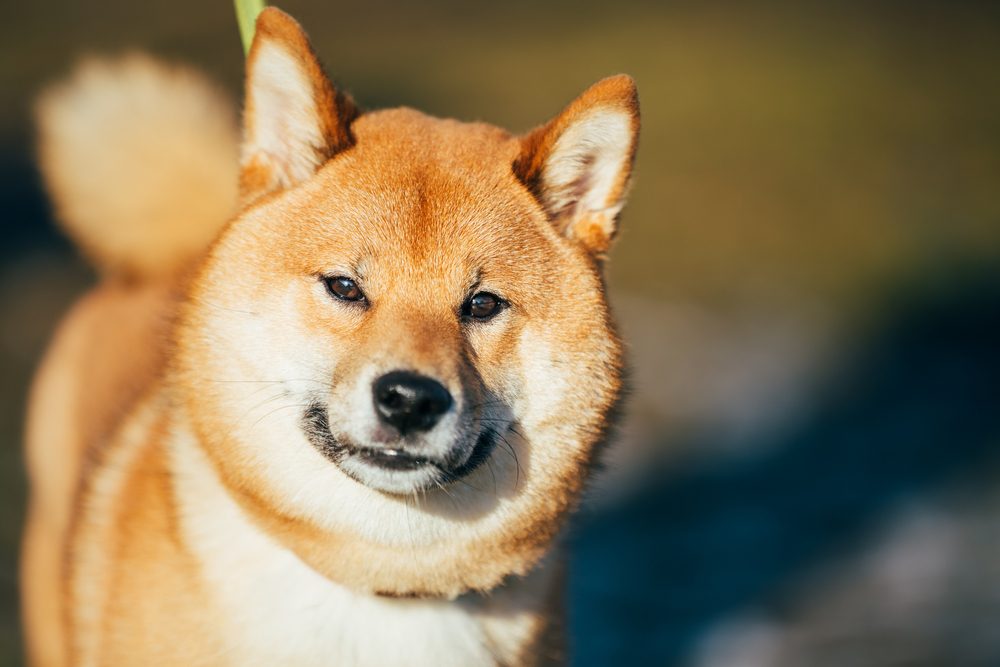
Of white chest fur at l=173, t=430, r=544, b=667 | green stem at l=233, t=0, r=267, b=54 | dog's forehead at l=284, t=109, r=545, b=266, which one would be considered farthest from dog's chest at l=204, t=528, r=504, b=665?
green stem at l=233, t=0, r=267, b=54

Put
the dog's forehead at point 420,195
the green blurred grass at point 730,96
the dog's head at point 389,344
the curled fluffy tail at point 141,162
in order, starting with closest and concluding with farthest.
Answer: the dog's head at point 389,344 < the dog's forehead at point 420,195 < the curled fluffy tail at point 141,162 < the green blurred grass at point 730,96

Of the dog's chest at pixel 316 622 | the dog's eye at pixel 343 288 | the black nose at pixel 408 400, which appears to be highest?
the dog's eye at pixel 343 288

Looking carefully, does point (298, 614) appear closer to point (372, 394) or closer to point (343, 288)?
point (372, 394)

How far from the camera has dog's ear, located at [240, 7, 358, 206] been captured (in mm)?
2359

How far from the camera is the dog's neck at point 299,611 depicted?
236 cm

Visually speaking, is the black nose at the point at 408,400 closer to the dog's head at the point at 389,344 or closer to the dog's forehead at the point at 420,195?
the dog's head at the point at 389,344

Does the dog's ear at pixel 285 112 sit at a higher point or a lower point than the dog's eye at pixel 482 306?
higher

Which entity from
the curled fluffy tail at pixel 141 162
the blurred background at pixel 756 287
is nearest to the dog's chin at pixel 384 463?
the blurred background at pixel 756 287

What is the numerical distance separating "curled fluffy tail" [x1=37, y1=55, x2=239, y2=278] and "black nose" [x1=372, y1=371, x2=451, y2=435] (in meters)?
1.44

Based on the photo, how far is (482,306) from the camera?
95.9 inches

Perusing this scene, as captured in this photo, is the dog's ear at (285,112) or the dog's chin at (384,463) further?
the dog's ear at (285,112)

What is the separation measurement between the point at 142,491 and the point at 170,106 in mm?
1362

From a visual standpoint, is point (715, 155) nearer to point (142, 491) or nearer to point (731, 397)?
point (731, 397)

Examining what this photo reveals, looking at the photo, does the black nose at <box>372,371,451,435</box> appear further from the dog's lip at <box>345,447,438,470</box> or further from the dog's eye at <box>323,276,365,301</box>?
the dog's eye at <box>323,276,365,301</box>
